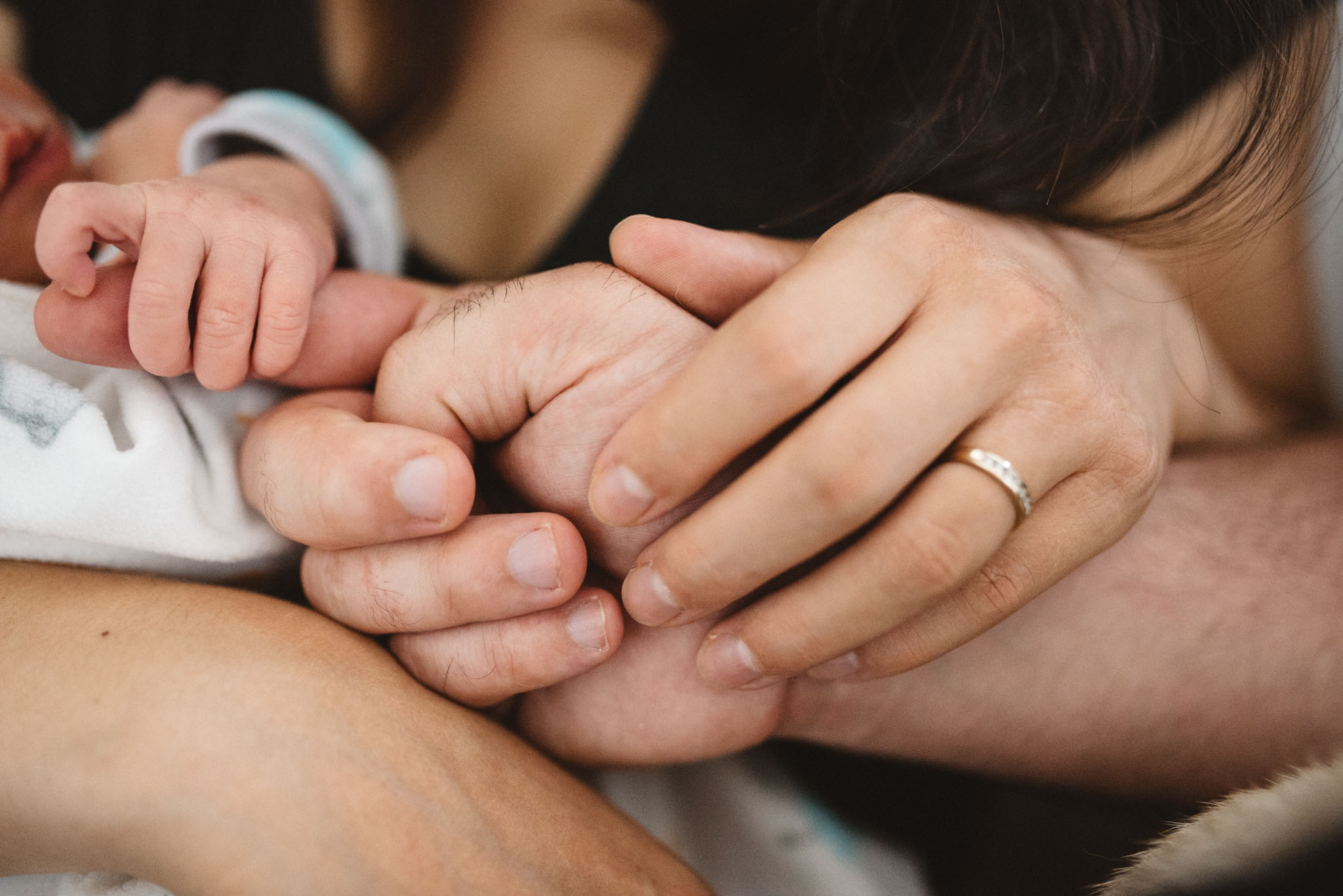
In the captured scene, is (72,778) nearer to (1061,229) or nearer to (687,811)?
(687,811)

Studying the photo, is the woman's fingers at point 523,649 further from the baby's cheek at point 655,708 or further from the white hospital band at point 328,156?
the white hospital band at point 328,156

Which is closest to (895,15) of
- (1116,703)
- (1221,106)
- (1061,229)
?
(1061,229)

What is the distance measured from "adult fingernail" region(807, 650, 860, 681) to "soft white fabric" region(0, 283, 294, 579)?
542mm

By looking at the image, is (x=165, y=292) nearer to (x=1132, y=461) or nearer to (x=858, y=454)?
(x=858, y=454)

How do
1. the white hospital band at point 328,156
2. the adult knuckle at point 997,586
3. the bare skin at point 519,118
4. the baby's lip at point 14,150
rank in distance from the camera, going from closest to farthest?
the adult knuckle at point 997,586 → the baby's lip at point 14,150 → the white hospital band at point 328,156 → the bare skin at point 519,118

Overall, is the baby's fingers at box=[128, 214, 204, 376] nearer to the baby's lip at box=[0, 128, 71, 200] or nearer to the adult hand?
the adult hand

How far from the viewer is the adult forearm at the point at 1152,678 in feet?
2.17

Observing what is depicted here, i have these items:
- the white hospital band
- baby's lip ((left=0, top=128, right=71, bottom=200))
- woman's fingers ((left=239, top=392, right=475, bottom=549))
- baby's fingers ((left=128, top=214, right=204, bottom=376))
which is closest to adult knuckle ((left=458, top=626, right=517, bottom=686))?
woman's fingers ((left=239, top=392, right=475, bottom=549))

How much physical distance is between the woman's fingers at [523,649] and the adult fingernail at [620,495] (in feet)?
0.36

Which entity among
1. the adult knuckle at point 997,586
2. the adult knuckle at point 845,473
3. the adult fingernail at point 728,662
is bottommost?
the adult fingernail at point 728,662

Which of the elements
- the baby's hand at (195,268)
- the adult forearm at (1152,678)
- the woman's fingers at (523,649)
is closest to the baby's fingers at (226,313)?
the baby's hand at (195,268)

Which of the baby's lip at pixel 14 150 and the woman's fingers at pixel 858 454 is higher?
the woman's fingers at pixel 858 454

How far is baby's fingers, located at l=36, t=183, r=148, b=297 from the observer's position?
56 cm

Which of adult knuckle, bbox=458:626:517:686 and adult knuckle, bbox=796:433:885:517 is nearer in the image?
adult knuckle, bbox=796:433:885:517
